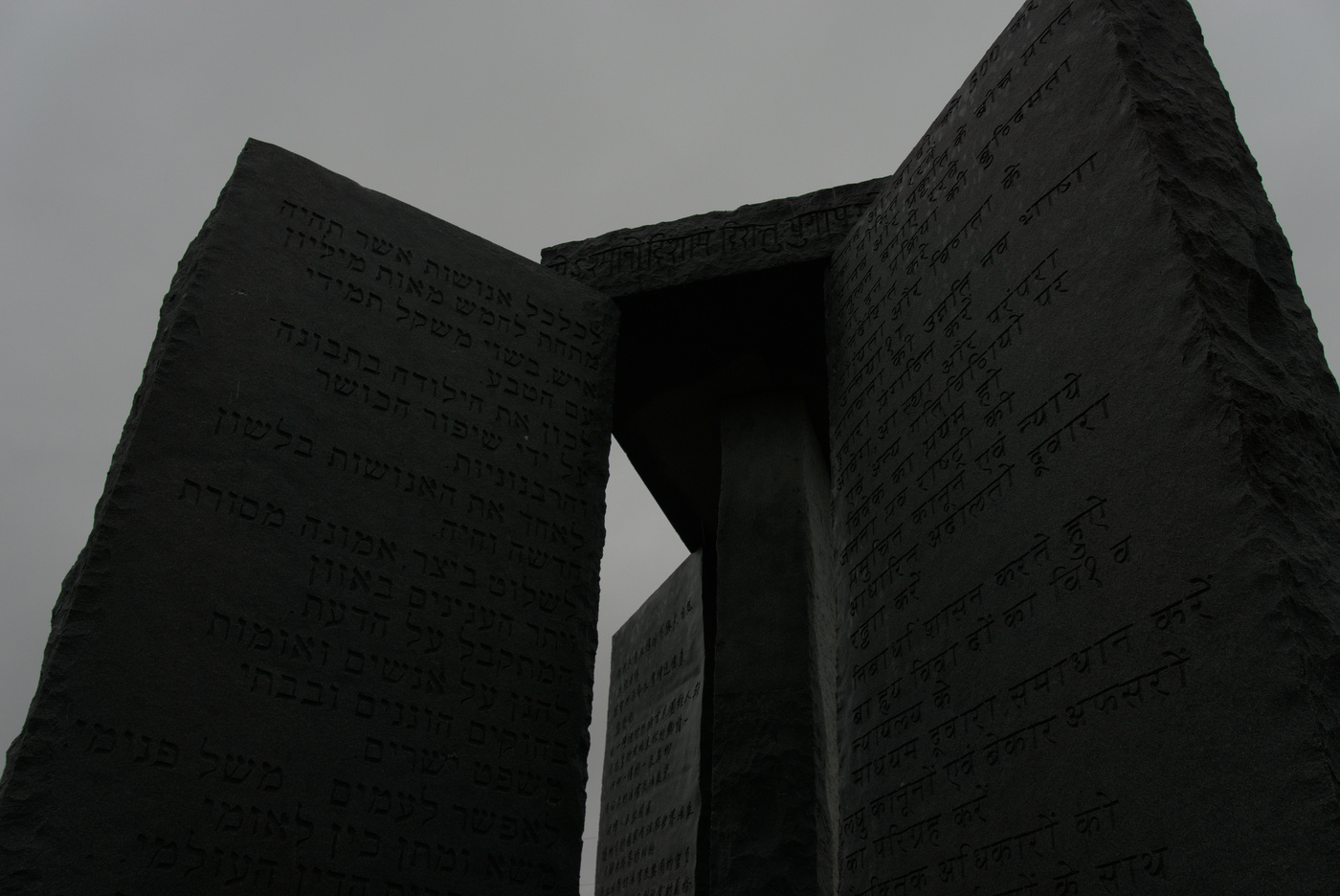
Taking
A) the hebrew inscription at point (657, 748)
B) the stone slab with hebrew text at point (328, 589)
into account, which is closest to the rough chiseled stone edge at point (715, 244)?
the stone slab with hebrew text at point (328, 589)

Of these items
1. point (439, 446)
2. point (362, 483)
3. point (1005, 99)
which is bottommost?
point (362, 483)

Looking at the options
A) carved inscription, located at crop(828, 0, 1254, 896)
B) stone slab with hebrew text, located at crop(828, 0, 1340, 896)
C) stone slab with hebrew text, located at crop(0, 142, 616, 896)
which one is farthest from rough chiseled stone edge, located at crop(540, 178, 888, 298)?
stone slab with hebrew text, located at crop(828, 0, 1340, 896)

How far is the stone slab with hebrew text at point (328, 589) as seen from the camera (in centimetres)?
336

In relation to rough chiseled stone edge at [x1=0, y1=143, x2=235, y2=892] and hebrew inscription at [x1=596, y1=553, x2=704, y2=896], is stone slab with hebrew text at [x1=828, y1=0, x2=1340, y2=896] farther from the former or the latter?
Result: hebrew inscription at [x1=596, y1=553, x2=704, y2=896]

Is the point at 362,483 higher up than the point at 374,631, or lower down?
higher up

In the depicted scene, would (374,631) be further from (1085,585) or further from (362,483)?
(1085,585)

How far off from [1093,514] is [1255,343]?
62cm

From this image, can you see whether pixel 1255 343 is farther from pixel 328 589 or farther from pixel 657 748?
pixel 657 748

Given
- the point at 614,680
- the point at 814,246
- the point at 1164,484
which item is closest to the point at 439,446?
the point at 814,246

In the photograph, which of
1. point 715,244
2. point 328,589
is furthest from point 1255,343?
point 715,244

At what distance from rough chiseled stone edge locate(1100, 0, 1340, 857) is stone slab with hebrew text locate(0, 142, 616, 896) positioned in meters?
2.79

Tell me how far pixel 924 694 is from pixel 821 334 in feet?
9.18

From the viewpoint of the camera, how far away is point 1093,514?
2963 mm

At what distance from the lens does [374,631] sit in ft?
13.3
